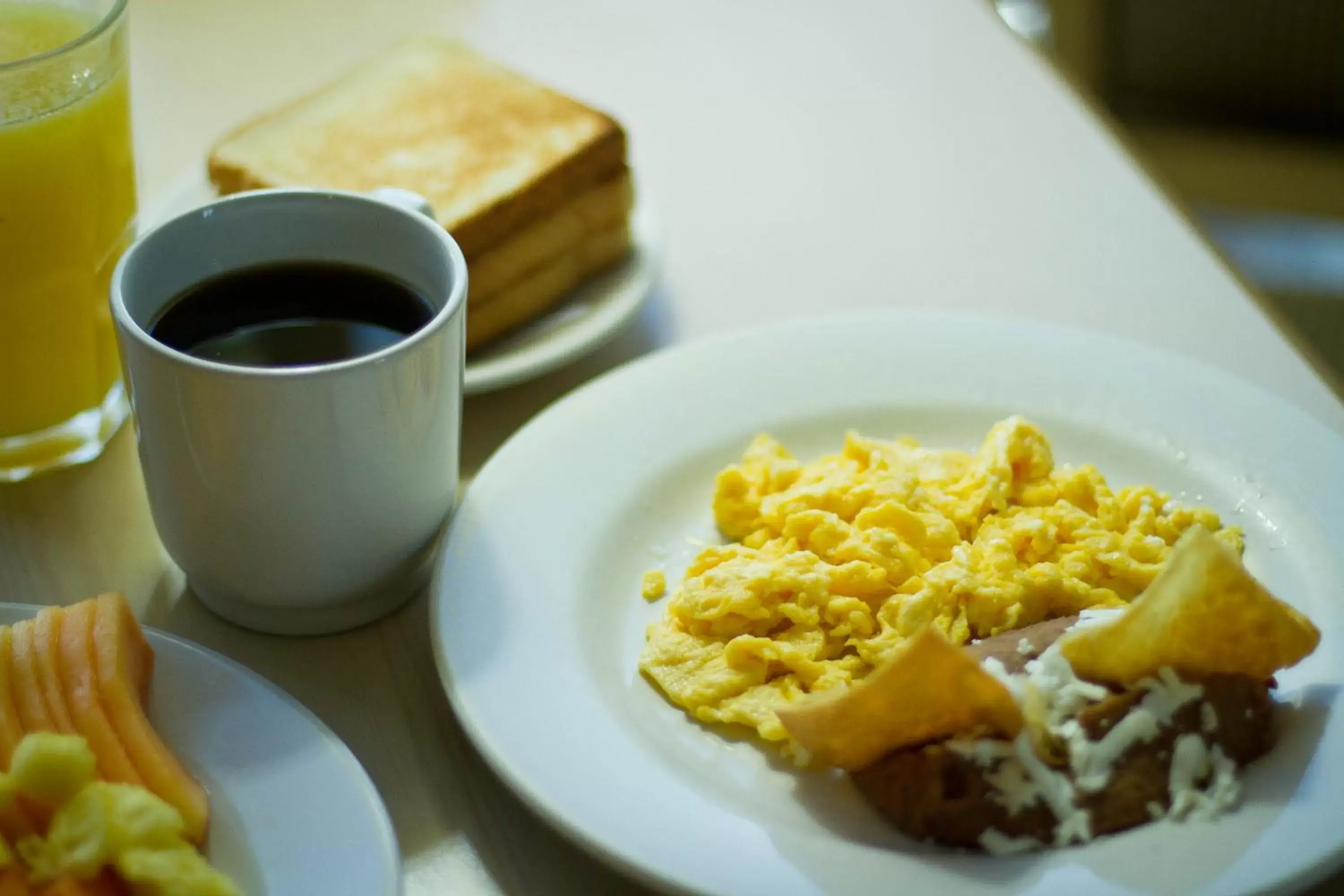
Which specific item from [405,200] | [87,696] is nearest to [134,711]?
[87,696]

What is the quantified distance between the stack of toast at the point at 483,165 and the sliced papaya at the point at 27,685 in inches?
18.6

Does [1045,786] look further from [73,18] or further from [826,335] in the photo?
[73,18]

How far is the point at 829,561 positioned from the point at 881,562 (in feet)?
0.11

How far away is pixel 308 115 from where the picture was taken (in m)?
1.42

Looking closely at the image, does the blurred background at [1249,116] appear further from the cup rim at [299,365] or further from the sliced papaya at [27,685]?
the sliced papaya at [27,685]

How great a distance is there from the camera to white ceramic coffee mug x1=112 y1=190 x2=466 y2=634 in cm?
86

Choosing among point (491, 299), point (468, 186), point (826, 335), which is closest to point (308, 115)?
point (468, 186)

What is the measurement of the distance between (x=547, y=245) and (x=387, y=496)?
0.41m

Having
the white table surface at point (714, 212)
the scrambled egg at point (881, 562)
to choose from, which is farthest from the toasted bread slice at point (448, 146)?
the scrambled egg at point (881, 562)

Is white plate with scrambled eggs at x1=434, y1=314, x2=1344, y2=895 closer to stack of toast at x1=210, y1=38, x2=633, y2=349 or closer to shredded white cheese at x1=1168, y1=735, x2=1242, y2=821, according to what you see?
shredded white cheese at x1=1168, y1=735, x2=1242, y2=821

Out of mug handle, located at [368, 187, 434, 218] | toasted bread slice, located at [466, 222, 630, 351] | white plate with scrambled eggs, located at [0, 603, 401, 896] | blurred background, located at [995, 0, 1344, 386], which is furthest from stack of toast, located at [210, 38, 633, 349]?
blurred background, located at [995, 0, 1344, 386]

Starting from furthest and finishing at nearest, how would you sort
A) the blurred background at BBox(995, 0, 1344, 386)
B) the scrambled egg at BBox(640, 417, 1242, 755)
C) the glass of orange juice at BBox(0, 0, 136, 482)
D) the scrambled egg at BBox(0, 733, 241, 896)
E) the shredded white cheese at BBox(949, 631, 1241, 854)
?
the blurred background at BBox(995, 0, 1344, 386) < the glass of orange juice at BBox(0, 0, 136, 482) < the scrambled egg at BBox(640, 417, 1242, 755) < the shredded white cheese at BBox(949, 631, 1241, 854) < the scrambled egg at BBox(0, 733, 241, 896)

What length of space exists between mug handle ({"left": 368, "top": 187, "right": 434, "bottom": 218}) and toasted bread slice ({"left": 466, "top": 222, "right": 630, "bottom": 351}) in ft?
0.56

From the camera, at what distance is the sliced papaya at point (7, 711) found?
30.0 inches
